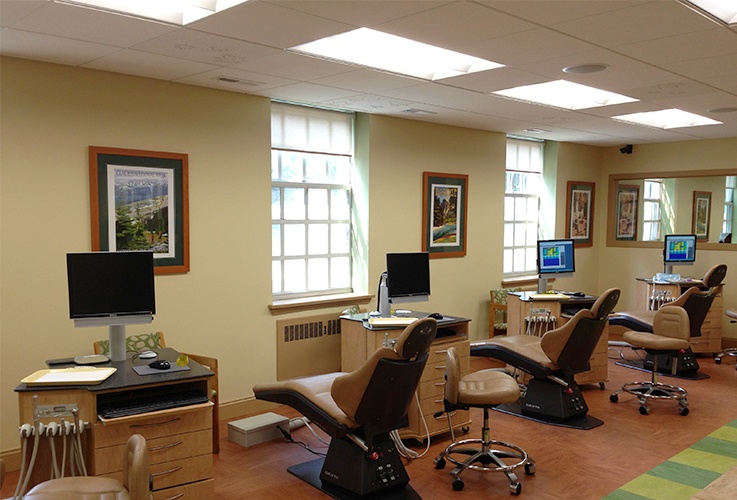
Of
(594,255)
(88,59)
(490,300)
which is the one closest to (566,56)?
(88,59)

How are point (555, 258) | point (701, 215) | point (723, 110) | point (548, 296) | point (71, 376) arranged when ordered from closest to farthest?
point (71, 376)
point (723, 110)
point (548, 296)
point (555, 258)
point (701, 215)

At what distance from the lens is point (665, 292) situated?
803 centimetres

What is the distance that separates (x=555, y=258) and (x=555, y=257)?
0.04 feet

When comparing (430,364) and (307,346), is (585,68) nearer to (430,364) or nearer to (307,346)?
(430,364)

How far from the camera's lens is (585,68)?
451 cm

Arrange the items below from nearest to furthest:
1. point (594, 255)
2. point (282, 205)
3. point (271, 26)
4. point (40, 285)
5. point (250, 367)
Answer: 1. point (271, 26)
2. point (40, 285)
3. point (250, 367)
4. point (282, 205)
5. point (594, 255)

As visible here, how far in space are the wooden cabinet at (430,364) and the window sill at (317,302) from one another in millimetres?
872

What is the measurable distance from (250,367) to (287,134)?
6.99 feet

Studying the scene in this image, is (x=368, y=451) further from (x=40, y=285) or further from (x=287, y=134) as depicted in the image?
Answer: (x=287, y=134)

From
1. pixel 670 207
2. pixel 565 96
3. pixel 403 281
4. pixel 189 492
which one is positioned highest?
pixel 565 96

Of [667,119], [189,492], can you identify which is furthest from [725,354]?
[189,492]

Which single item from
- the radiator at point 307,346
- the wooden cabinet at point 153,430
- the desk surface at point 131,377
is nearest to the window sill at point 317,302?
the radiator at point 307,346

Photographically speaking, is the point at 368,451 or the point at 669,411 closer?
the point at 368,451

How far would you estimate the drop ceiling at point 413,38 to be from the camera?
3.30m
